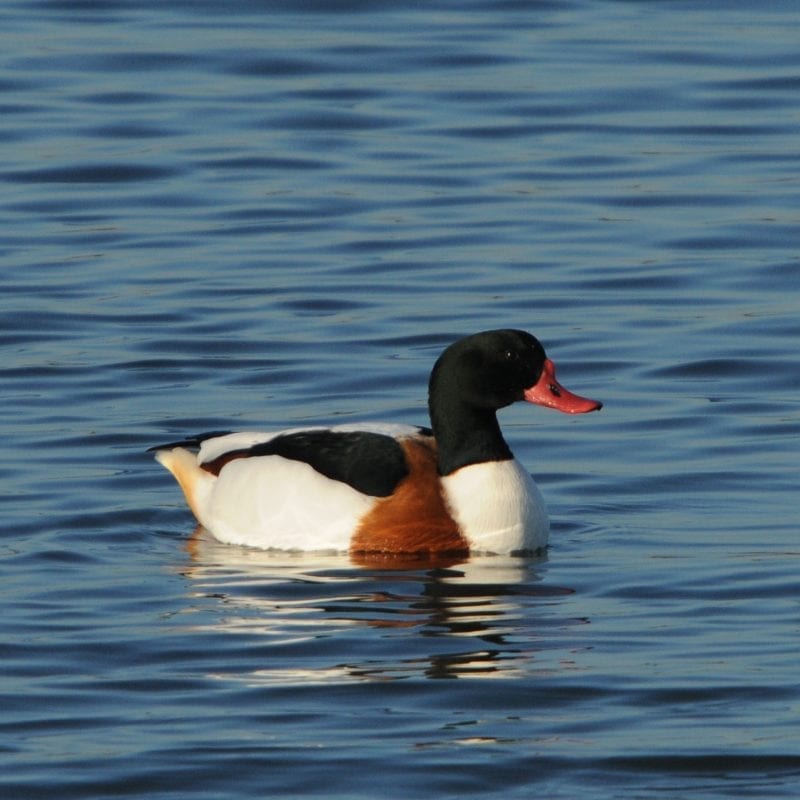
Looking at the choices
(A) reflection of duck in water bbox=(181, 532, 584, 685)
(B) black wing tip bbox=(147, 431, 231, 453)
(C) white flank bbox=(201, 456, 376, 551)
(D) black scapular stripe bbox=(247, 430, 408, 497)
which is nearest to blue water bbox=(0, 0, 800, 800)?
(A) reflection of duck in water bbox=(181, 532, 584, 685)

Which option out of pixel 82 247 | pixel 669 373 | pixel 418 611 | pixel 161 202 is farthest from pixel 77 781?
pixel 161 202

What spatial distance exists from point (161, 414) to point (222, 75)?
9870mm

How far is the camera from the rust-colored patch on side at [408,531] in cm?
1145

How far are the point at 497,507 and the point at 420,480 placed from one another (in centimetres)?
41

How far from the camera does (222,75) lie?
2303cm

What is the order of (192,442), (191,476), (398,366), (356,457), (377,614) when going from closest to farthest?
(377,614) → (356,457) → (191,476) → (192,442) → (398,366)

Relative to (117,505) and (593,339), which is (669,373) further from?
(117,505)

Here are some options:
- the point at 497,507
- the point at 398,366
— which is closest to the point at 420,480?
the point at 497,507

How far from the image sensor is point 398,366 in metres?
14.6

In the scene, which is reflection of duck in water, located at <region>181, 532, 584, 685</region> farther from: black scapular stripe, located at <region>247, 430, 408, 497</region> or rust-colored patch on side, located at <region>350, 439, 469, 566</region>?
black scapular stripe, located at <region>247, 430, 408, 497</region>

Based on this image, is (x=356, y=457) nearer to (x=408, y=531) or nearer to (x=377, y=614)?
(x=408, y=531)

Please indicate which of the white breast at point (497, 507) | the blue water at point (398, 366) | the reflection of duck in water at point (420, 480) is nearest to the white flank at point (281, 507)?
the reflection of duck in water at point (420, 480)

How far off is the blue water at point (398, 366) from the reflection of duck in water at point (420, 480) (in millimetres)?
252

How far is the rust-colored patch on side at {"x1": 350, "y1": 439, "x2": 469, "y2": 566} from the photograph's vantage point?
11.5 m
